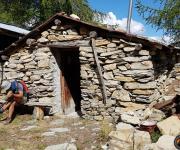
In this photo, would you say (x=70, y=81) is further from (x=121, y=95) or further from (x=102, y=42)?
(x=121, y=95)

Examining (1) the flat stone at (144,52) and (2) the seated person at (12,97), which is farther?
(2) the seated person at (12,97)

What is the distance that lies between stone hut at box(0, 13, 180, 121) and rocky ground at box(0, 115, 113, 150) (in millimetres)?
656

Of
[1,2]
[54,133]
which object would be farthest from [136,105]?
[1,2]

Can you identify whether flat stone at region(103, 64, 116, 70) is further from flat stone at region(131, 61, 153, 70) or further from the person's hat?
the person's hat

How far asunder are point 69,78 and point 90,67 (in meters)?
1.76

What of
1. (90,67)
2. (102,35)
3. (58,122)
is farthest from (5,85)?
(102,35)

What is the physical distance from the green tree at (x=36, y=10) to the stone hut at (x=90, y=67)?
28.7 feet

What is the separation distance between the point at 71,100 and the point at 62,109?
55 cm

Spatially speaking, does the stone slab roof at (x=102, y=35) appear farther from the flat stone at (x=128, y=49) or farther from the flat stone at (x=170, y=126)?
the flat stone at (x=170, y=126)

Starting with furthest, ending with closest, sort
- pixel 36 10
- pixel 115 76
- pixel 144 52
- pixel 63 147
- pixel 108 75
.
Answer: pixel 36 10 → pixel 108 75 → pixel 115 76 → pixel 144 52 → pixel 63 147

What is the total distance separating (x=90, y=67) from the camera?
30.1 ft

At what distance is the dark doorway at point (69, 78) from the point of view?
34.2ft

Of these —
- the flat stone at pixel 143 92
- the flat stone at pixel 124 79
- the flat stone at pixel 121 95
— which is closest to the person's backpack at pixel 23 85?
the flat stone at pixel 121 95

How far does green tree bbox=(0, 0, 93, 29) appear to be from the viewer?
18.9 meters
